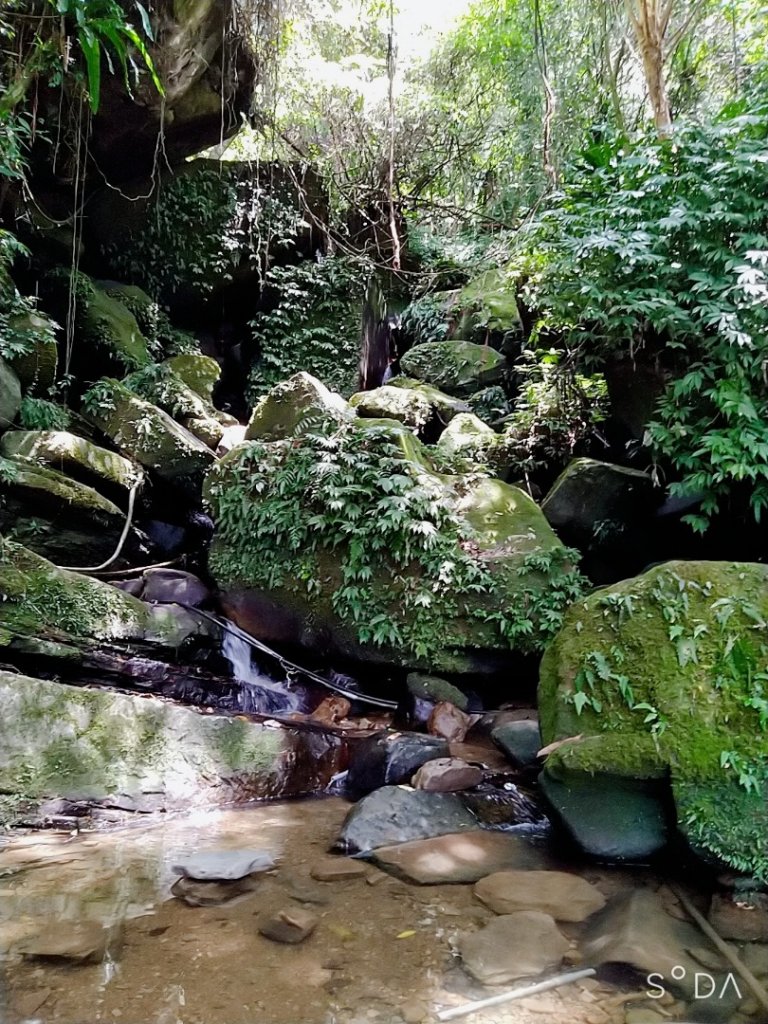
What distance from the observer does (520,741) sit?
215 inches

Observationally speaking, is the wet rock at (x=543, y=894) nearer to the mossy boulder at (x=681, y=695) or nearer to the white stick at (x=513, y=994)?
the white stick at (x=513, y=994)

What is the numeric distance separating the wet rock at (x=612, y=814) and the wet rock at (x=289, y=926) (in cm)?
165

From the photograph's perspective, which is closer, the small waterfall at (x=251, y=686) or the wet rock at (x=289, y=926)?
the wet rock at (x=289, y=926)

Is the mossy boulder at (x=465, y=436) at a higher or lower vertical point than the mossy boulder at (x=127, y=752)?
higher

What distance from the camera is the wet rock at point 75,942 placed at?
296 cm

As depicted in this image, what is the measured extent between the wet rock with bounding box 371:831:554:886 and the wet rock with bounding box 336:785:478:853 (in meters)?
0.09

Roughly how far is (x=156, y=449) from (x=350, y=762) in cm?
507

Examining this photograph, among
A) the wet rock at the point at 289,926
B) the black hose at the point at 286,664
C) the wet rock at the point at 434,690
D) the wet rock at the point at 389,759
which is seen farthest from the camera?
the black hose at the point at 286,664

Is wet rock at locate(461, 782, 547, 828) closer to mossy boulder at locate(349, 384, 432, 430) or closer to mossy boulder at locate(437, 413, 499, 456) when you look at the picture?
mossy boulder at locate(437, 413, 499, 456)

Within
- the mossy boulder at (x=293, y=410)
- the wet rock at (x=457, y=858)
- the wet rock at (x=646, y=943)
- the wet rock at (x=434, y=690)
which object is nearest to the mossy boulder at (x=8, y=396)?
the mossy boulder at (x=293, y=410)


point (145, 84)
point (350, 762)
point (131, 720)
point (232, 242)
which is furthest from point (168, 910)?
point (232, 242)

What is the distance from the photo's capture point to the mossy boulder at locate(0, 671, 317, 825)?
462 cm

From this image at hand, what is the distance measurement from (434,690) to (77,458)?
4.94m

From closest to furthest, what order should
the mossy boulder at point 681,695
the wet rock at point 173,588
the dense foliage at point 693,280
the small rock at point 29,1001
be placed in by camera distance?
the small rock at point 29,1001 → the mossy boulder at point 681,695 → the dense foliage at point 693,280 → the wet rock at point 173,588
